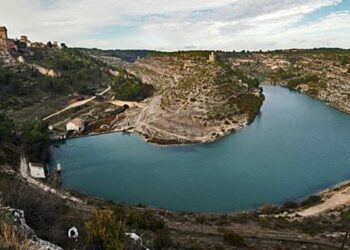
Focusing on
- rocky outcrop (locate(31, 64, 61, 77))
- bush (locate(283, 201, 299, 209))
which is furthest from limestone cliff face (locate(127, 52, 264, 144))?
rocky outcrop (locate(31, 64, 61, 77))

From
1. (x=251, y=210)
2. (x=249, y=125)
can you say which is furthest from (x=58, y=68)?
(x=251, y=210)

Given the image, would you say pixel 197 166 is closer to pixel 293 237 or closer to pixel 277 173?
pixel 277 173

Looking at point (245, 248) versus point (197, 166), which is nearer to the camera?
point (245, 248)

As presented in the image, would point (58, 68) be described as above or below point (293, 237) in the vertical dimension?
above

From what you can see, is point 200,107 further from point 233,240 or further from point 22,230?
point 22,230

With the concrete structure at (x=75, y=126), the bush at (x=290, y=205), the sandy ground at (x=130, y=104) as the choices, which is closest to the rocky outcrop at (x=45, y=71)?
the sandy ground at (x=130, y=104)

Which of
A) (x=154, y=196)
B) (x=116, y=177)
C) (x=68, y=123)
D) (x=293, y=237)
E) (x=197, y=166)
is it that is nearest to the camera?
(x=293, y=237)

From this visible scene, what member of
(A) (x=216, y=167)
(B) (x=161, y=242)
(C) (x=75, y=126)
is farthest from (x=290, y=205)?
(C) (x=75, y=126)
